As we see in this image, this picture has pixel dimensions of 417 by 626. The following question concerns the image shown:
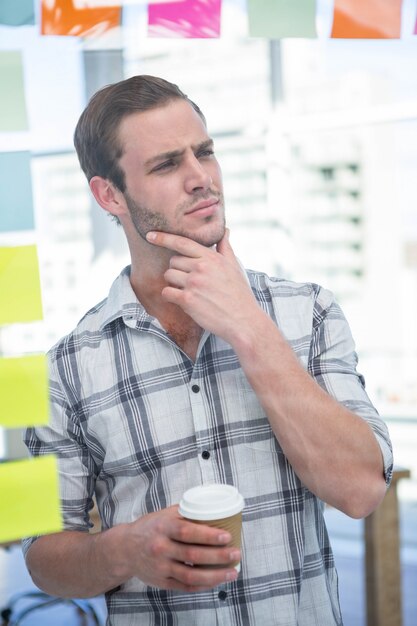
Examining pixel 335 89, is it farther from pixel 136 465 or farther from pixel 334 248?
pixel 136 465

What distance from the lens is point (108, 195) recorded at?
1.36 meters

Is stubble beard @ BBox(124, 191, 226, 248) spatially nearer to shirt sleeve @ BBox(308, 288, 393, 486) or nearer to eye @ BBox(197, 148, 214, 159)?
eye @ BBox(197, 148, 214, 159)

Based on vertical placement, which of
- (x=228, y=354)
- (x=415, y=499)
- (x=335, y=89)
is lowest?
(x=415, y=499)

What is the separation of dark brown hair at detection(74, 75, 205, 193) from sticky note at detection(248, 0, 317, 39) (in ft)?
0.80

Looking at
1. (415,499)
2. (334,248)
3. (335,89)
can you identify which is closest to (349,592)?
(415,499)

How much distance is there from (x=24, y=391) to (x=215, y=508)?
9.6 inches

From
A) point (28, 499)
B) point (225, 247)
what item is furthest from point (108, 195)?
point (28, 499)

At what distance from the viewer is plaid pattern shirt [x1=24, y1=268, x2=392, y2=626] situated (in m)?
1.13

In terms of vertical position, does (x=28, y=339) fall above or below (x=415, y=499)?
above

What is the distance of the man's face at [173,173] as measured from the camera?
47.3 inches

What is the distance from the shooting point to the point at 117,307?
4.10ft

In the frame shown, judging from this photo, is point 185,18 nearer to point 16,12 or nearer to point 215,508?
point 16,12

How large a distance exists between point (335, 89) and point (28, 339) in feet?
7.88

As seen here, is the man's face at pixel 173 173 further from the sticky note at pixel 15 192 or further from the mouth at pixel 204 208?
the sticky note at pixel 15 192
